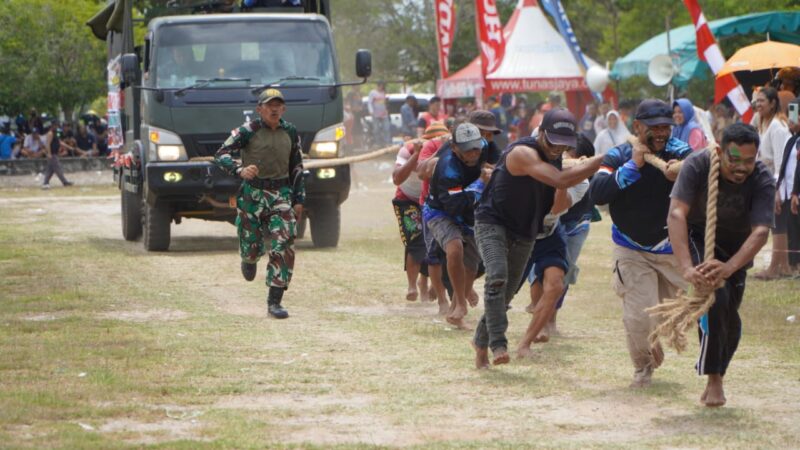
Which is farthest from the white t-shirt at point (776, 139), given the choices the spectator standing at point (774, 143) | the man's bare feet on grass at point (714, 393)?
the man's bare feet on grass at point (714, 393)

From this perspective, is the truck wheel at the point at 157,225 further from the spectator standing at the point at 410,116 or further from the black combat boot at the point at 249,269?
the spectator standing at the point at 410,116

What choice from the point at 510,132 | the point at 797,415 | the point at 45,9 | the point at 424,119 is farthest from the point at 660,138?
the point at 45,9

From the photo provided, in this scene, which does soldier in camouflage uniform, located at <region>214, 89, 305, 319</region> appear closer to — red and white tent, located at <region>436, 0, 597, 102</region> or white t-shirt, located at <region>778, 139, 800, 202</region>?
white t-shirt, located at <region>778, 139, 800, 202</region>

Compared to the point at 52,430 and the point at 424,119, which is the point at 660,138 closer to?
the point at 52,430

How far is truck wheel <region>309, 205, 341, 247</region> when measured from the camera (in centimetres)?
1812

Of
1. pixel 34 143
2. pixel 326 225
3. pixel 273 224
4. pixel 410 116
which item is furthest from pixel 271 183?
pixel 34 143

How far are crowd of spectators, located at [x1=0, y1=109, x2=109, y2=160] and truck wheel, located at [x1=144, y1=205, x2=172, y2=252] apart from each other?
19841 mm

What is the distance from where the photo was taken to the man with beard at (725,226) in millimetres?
7559

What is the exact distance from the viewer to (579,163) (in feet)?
29.2

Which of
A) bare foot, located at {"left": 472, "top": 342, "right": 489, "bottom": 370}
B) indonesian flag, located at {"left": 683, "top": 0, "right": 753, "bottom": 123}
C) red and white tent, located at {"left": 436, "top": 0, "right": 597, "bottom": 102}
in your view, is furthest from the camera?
red and white tent, located at {"left": 436, "top": 0, "right": 597, "bottom": 102}

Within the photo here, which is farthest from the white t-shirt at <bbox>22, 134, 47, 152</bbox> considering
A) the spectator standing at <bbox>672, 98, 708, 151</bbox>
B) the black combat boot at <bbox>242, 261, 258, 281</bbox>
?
the black combat boot at <bbox>242, 261, 258, 281</bbox>

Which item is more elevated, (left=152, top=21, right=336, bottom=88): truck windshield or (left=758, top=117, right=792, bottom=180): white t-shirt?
(left=152, top=21, right=336, bottom=88): truck windshield

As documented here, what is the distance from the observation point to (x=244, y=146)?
1205 cm

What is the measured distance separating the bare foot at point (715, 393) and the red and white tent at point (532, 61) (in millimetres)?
21276
